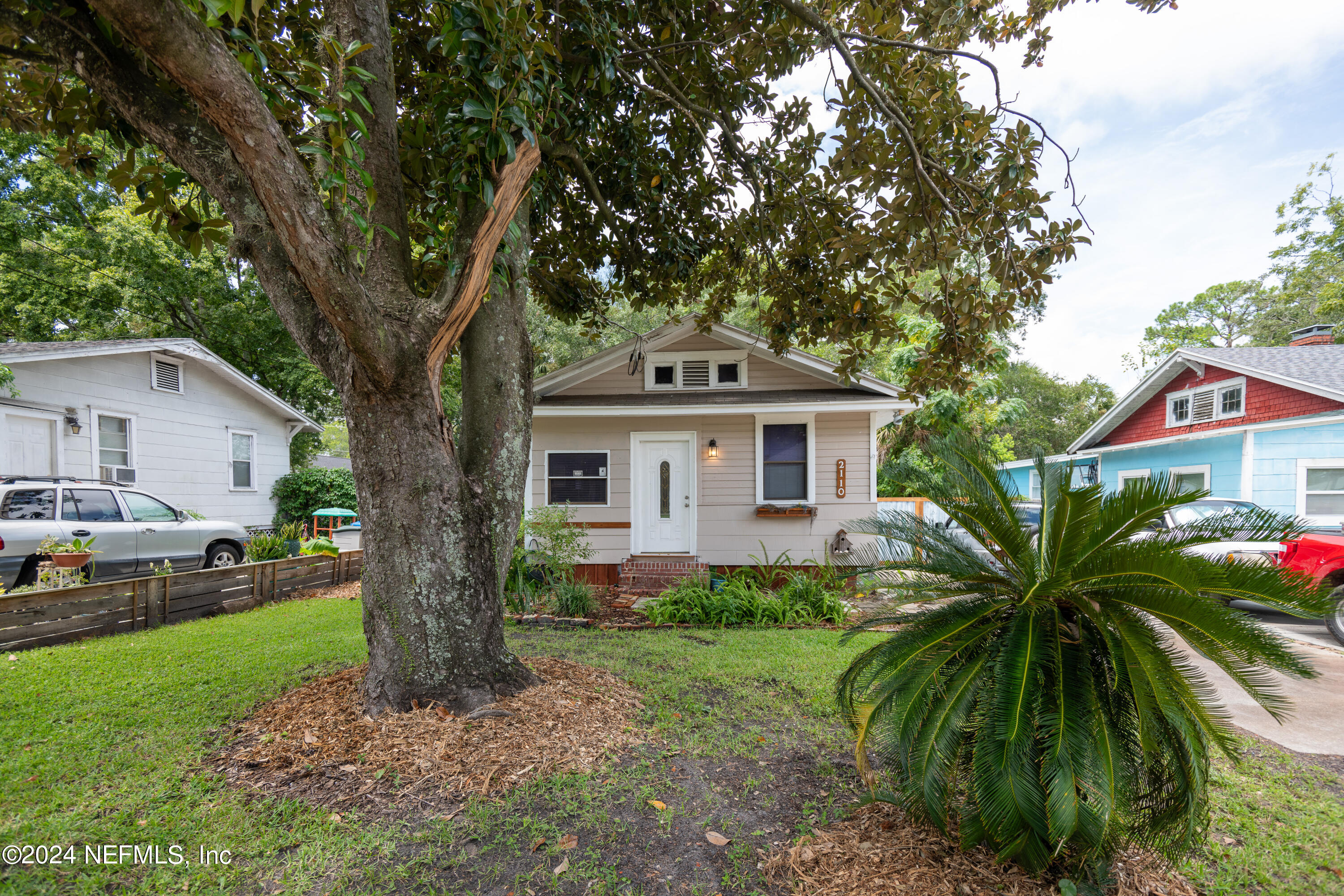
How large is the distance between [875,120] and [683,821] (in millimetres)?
5272

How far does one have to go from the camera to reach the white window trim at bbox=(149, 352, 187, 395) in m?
11.0

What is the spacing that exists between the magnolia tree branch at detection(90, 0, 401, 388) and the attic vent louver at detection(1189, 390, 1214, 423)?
675 inches

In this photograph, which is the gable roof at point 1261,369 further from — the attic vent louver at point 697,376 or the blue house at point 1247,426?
the attic vent louver at point 697,376

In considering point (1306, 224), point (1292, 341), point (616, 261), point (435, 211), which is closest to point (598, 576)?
point (616, 261)

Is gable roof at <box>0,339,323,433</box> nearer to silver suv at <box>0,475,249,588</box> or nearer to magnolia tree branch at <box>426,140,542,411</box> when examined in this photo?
silver suv at <box>0,475,249,588</box>

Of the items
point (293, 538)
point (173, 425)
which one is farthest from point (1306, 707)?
point (173, 425)

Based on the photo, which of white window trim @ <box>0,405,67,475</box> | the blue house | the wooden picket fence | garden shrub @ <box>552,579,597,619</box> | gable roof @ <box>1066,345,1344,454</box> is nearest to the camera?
the wooden picket fence

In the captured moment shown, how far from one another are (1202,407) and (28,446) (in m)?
23.5

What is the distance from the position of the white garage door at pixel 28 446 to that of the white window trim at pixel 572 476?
8.32 metres

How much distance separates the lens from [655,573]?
8.48m

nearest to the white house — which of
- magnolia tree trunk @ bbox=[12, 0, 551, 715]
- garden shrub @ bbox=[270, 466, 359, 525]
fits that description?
garden shrub @ bbox=[270, 466, 359, 525]

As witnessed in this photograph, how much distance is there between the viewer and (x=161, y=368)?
11.2m

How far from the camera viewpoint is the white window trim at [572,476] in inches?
370

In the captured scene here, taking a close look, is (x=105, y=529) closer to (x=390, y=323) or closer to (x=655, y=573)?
(x=655, y=573)
